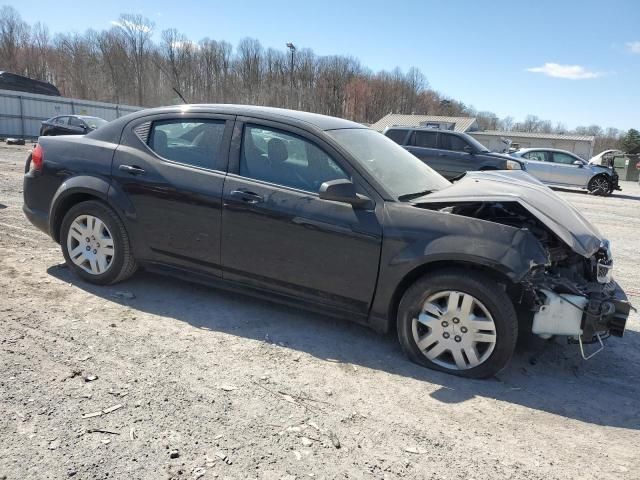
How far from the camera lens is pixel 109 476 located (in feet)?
7.19

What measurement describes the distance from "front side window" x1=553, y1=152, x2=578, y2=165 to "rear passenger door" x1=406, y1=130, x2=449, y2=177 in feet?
23.7

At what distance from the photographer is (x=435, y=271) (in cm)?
332

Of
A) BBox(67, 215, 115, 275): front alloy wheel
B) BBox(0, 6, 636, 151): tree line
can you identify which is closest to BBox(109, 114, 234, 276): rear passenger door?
BBox(67, 215, 115, 275): front alloy wheel

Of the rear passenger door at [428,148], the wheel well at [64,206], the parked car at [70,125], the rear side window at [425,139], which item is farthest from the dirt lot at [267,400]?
the parked car at [70,125]

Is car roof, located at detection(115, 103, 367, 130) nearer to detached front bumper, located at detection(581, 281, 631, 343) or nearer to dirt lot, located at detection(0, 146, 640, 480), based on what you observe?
dirt lot, located at detection(0, 146, 640, 480)

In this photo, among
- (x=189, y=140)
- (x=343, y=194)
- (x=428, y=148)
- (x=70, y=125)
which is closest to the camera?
(x=343, y=194)

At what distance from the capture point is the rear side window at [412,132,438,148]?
1455 cm

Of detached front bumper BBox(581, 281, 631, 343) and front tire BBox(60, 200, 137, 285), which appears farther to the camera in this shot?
front tire BBox(60, 200, 137, 285)

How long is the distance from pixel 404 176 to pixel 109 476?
2860 millimetres

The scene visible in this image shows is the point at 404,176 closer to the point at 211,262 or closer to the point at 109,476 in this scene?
the point at 211,262

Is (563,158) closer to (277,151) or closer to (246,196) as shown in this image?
(277,151)

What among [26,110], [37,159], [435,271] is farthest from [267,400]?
[26,110]

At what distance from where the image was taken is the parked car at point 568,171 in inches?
717

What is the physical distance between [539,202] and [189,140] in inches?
113
